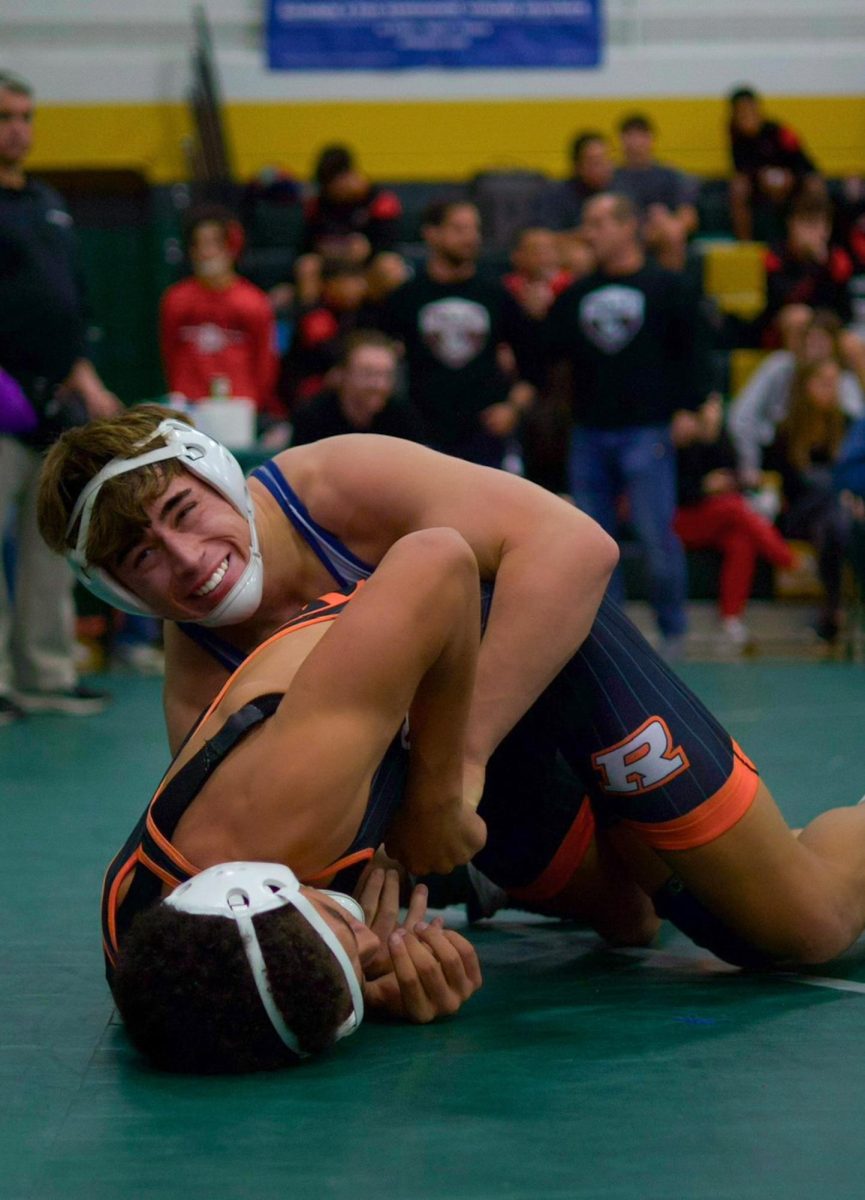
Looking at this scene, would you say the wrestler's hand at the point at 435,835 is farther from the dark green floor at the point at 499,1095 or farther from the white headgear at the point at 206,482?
the white headgear at the point at 206,482

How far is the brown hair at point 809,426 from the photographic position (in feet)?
25.8

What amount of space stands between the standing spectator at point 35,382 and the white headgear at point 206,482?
294 cm

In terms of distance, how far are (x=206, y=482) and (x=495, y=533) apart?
43cm

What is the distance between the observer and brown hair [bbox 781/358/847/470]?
7867 millimetres

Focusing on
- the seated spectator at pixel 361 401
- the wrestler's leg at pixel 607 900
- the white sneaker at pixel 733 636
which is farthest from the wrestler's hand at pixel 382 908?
the white sneaker at pixel 733 636

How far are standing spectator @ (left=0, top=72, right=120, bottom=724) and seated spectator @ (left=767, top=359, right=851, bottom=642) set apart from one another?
3323 mm

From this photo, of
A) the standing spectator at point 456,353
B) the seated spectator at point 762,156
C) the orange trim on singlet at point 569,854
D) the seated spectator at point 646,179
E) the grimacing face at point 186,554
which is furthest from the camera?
the seated spectator at point 762,156

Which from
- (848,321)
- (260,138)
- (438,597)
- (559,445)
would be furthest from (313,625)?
(260,138)

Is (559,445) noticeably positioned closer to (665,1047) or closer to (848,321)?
(848,321)

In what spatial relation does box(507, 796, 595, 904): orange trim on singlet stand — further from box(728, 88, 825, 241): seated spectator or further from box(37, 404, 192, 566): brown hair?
box(728, 88, 825, 241): seated spectator

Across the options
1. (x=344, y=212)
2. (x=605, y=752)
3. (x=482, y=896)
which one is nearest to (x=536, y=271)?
(x=344, y=212)

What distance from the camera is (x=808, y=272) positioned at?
9344 mm

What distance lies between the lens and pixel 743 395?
28.1 ft

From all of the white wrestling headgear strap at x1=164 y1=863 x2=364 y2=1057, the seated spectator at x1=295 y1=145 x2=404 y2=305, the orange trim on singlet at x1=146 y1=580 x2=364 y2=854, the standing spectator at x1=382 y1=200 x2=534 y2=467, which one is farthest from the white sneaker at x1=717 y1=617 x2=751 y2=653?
the white wrestling headgear strap at x1=164 y1=863 x2=364 y2=1057
